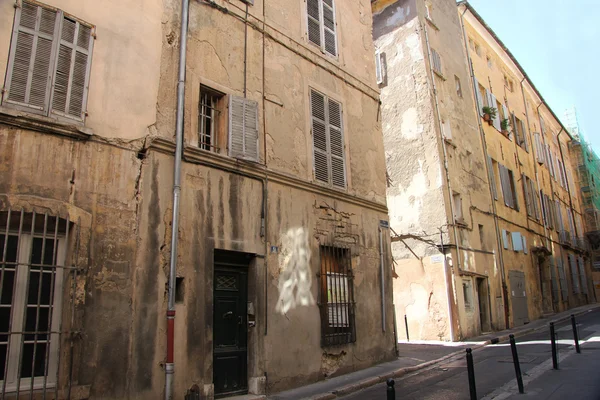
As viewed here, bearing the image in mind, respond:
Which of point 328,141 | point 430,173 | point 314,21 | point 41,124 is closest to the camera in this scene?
point 41,124

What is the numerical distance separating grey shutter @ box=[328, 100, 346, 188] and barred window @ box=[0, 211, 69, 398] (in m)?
5.98

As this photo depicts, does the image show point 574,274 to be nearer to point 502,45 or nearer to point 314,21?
point 502,45

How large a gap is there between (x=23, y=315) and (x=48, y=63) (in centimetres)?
320

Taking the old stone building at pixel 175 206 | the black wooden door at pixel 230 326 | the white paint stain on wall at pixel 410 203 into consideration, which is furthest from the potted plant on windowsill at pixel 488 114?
the black wooden door at pixel 230 326

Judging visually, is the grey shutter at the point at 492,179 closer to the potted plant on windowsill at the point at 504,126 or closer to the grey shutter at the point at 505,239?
the grey shutter at the point at 505,239

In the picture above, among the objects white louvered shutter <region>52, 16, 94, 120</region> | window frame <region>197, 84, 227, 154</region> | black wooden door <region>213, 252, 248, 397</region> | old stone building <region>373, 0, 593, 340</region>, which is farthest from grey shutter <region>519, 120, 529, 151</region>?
white louvered shutter <region>52, 16, 94, 120</region>

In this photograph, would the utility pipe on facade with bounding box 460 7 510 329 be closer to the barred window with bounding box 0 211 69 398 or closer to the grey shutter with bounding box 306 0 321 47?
the grey shutter with bounding box 306 0 321 47

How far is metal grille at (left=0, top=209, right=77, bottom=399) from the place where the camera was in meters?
5.08

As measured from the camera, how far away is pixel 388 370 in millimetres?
9359

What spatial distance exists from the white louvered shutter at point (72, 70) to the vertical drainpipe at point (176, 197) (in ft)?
4.43

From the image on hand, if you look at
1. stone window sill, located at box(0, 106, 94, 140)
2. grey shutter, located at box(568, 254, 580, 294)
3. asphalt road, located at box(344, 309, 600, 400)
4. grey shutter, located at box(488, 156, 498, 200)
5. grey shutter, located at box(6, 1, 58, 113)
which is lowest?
asphalt road, located at box(344, 309, 600, 400)

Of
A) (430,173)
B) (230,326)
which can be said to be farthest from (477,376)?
(430,173)

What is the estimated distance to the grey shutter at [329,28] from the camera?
11.0m

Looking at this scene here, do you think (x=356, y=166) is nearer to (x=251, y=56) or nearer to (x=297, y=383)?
(x=251, y=56)
